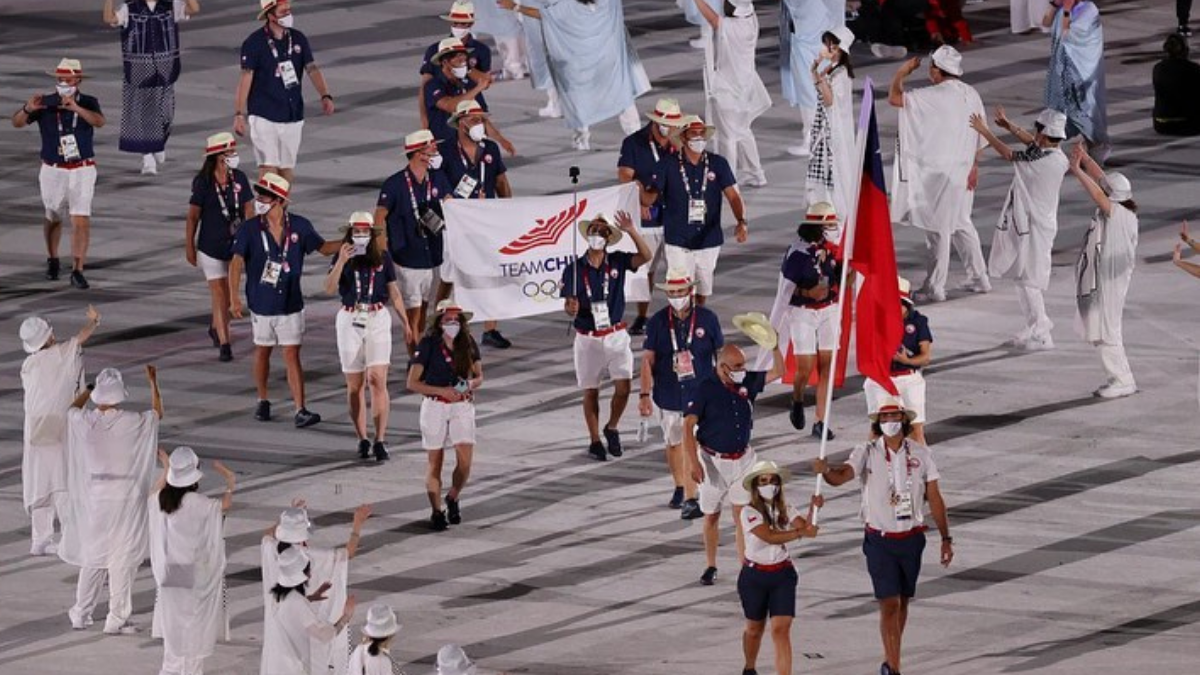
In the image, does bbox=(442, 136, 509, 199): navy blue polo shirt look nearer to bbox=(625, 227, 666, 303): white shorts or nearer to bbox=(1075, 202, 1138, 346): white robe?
bbox=(625, 227, 666, 303): white shorts

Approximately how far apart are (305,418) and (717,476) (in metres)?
4.61

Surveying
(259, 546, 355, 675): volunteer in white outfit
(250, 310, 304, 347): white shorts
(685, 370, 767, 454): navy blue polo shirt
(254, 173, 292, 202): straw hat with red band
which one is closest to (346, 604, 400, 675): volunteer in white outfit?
(259, 546, 355, 675): volunteer in white outfit

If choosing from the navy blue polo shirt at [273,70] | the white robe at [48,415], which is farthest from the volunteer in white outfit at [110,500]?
the navy blue polo shirt at [273,70]

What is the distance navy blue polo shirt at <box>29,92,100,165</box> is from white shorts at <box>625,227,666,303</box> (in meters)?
5.21

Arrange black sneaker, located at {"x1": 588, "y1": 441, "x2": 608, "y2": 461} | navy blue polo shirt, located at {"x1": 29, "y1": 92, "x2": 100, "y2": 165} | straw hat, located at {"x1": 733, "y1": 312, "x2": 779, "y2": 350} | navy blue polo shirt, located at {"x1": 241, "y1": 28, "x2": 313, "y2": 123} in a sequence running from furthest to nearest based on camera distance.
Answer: navy blue polo shirt, located at {"x1": 241, "y1": 28, "x2": 313, "y2": 123}, navy blue polo shirt, located at {"x1": 29, "y1": 92, "x2": 100, "y2": 165}, black sneaker, located at {"x1": 588, "y1": 441, "x2": 608, "y2": 461}, straw hat, located at {"x1": 733, "y1": 312, "x2": 779, "y2": 350}

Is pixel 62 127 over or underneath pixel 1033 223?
over

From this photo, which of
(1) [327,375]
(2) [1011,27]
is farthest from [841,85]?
(2) [1011,27]

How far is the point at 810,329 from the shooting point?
23.8 m

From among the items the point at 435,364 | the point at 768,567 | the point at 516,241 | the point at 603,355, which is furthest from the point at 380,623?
the point at 516,241

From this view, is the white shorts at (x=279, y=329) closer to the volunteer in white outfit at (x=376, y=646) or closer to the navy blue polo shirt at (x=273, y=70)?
the navy blue polo shirt at (x=273, y=70)

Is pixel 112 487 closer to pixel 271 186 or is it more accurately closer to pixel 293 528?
pixel 293 528

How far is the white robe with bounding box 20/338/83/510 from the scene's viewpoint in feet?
70.8

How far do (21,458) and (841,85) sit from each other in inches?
360

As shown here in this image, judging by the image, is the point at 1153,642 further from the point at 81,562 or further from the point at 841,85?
the point at 841,85
